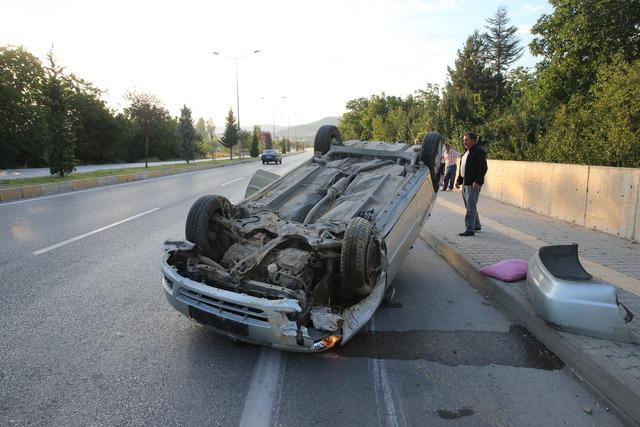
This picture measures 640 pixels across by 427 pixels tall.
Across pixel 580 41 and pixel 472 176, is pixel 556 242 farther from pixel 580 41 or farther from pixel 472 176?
pixel 580 41

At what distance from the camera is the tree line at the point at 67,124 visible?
1889 cm

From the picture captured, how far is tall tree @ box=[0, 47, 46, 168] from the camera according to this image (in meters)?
30.3

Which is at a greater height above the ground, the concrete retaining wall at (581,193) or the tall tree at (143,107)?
the tall tree at (143,107)

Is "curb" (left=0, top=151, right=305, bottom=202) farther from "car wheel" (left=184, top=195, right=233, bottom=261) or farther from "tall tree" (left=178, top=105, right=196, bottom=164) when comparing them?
"tall tree" (left=178, top=105, right=196, bottom=164)

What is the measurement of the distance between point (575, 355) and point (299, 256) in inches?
86.9

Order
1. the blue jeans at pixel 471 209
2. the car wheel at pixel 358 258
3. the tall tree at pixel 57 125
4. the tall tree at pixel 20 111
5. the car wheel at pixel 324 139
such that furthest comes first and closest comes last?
the tall tree at pixel 20 111, the tall tree at pixel 57 125, the blue jeans at pixel 471 209, the car wheel at pixel 324 139, the car wheel at pixel 358 258

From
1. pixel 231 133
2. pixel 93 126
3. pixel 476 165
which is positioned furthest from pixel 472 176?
pixel 231 133

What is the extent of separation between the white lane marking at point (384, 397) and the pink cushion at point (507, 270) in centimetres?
231

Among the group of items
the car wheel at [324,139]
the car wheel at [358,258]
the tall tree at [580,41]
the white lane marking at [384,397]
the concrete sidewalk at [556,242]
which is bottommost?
the white lane marking at [384,397]

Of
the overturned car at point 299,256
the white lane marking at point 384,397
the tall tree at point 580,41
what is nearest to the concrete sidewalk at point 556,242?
the overturned car at point 299,256

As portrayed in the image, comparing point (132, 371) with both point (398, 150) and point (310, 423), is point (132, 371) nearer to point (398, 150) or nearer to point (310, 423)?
point (310, 423)

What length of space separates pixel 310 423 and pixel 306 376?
0.57m

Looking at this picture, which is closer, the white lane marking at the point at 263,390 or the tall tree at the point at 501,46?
the white lane marking at the point at 263,390

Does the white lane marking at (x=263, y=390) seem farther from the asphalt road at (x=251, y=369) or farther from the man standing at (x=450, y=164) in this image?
the man standing at (x=450, y=164)
